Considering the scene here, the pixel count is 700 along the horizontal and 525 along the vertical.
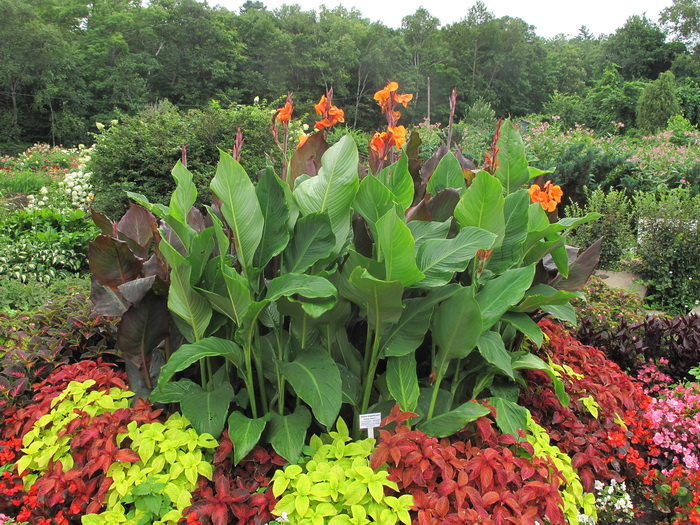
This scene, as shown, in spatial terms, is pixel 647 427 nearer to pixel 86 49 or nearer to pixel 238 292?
pixel 238 292

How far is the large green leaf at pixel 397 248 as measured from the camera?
1.46m

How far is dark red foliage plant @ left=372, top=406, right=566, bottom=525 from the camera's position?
1511mm

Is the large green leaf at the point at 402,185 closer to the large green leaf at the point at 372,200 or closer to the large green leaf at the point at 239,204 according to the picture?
the large green leaf at the point at 372,200

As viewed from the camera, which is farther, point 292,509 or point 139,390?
point 139,390

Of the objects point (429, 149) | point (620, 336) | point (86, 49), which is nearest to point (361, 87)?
point (86, 49)

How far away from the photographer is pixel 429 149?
10656 millimetres

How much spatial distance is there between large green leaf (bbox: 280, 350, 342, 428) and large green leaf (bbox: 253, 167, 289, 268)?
1.19 feet

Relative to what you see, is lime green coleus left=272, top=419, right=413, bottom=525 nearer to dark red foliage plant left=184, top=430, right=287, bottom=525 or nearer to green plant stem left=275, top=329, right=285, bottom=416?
dark red foliage plant left=184, top=430, right=287, bottom=525

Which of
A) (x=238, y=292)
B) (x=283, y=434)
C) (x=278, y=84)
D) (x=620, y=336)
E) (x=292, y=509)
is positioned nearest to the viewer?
(x=292, y=509)

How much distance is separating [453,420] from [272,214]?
950 mm

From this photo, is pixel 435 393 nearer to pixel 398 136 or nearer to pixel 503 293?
pixel 503 293

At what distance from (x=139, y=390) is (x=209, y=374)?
294mm

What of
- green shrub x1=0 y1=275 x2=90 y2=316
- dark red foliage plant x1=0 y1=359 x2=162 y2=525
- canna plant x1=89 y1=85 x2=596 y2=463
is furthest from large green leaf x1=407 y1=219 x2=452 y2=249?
green shrub x1=0 y1=275 x2=90 y2=316

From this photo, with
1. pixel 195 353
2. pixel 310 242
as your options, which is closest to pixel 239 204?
pixel 310 242
